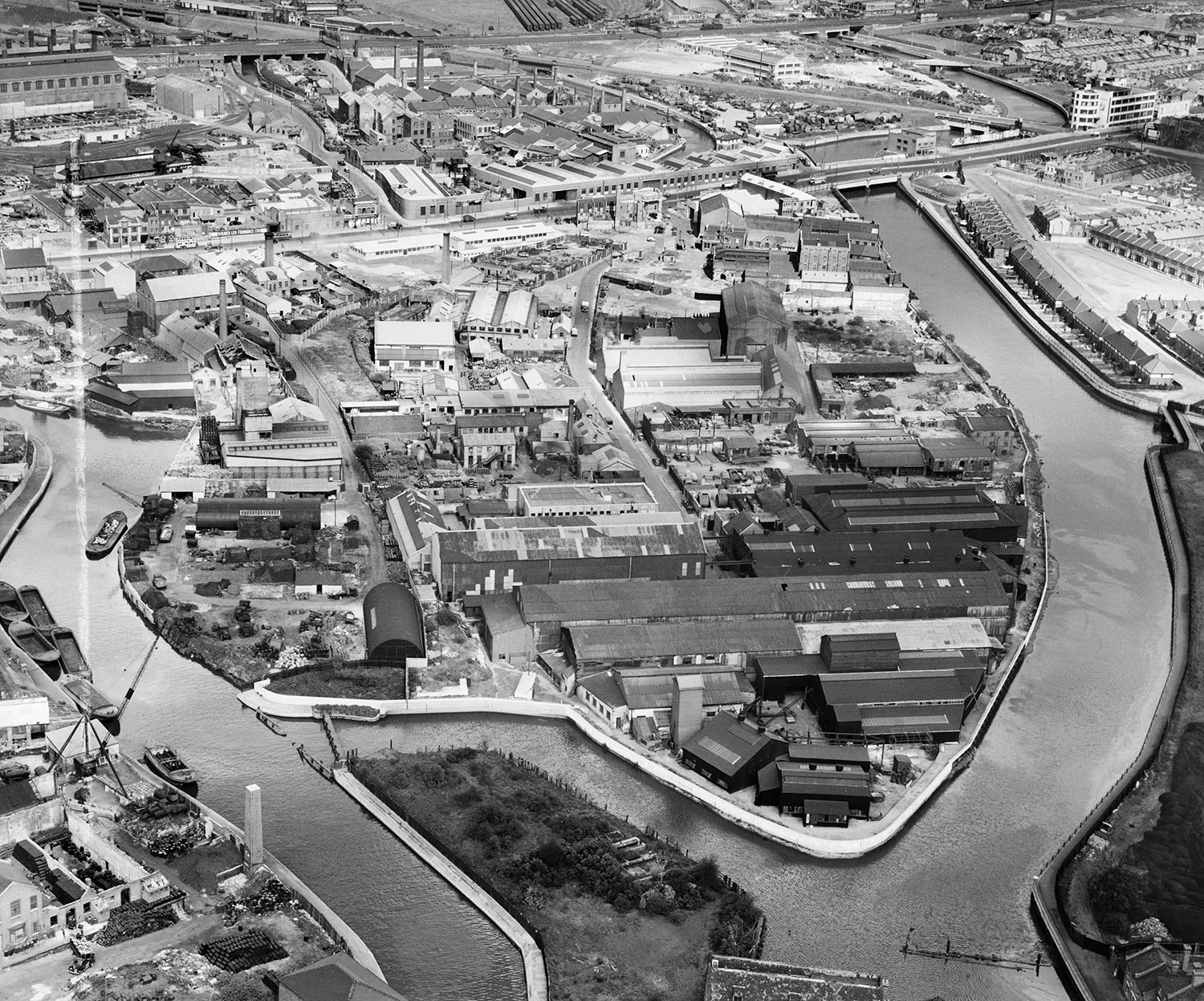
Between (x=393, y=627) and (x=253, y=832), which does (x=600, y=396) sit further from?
(x=253, y=832)

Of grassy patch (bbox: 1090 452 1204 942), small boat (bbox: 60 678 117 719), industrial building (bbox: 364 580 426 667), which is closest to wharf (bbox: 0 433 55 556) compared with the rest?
small boat (bbox: 60 678 117 719)

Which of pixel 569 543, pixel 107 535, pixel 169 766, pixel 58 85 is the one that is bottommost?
pixel 169 766

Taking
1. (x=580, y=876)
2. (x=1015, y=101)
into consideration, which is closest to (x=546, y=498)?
(x=580, y=876)

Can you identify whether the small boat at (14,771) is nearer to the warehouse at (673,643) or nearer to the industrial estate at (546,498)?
the industrial estate at (546,498)

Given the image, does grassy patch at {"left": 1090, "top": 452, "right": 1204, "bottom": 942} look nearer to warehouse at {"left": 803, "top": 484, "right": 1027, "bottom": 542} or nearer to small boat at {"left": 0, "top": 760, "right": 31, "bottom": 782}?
warehouse at {"left": 803, "top": 484, "right": 1027, "bottom": 542}

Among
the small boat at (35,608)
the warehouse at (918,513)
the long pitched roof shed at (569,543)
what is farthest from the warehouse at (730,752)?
the small boat at (35,608)

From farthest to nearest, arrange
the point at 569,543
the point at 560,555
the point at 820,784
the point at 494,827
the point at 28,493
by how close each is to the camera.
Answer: the point at 28,493, the point at 569,543, the point at 560,555, the point at 820,784, the point at 494,827
